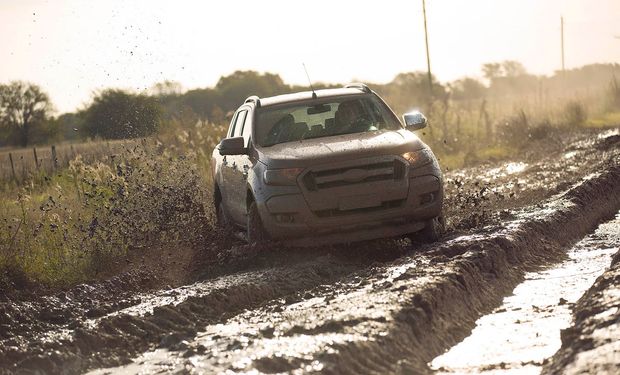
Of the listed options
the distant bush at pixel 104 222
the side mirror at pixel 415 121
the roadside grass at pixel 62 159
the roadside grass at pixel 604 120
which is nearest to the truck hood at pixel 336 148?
the side mirror at pixel 415 121

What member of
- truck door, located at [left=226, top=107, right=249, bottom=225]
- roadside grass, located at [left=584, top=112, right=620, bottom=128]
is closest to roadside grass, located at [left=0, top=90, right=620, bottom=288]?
truck door, located at [left=226, top=107, right=249, bottom=225]

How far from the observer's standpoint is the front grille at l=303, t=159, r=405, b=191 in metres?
11.5

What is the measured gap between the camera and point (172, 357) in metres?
7.62

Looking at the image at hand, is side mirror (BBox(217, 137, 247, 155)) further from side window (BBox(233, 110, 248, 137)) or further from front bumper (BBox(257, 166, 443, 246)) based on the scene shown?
side window (BBox(233, 110, 248, 137))

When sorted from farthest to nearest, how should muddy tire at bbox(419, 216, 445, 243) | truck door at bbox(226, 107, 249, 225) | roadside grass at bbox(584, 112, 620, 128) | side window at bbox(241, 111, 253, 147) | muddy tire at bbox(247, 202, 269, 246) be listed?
roadside grass at bbox(584, 112, 620, 128), side window at bbox(241, 111, 253, 147), truck door at bbox(226, 107, 249, 225), muddy tire at bbox(419, 216, 445, 243), muddy tire at bbox(247, 202, 269, 246)

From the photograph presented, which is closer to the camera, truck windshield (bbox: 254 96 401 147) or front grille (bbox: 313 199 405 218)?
front grille (bbox: 313 199 405 218)

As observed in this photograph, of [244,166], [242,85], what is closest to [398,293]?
[244,166]

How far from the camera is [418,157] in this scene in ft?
38.9

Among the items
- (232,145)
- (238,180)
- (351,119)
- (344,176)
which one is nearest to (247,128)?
(238,180)

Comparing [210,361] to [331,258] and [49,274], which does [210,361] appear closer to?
[331,258]

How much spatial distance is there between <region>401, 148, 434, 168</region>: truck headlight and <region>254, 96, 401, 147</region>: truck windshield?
0.89 metres

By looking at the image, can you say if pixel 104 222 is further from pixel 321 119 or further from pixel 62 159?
pixel 62 159

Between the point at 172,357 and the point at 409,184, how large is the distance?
4581 millimetres

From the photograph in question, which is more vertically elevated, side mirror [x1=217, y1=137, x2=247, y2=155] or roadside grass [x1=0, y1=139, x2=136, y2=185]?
side mirror [x1=217, y1=137, x2=247, y2=155]
